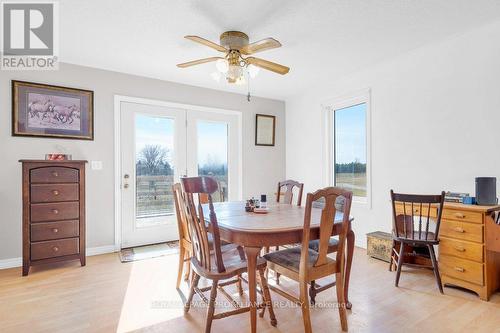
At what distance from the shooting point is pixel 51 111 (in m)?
3.18

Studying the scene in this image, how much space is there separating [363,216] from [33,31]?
13.9ft

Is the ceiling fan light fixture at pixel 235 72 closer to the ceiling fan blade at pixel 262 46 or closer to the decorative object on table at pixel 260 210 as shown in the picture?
the ceiling fan blade at pixel 262 46

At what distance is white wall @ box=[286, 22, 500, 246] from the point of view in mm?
2525

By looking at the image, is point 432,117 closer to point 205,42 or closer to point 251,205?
point 251,205

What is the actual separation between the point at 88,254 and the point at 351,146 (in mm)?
3809

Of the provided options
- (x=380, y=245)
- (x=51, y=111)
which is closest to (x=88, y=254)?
(x=51, y=111)

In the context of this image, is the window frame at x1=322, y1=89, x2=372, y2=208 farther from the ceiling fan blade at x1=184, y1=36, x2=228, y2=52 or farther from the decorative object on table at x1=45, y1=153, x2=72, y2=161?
the decorative object on table at x1=45, y1=153, x2=72, y2=161

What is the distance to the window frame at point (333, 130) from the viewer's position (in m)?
3.59

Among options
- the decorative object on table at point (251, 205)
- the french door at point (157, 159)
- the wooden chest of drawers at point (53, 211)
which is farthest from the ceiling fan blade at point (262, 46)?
the wooden chest of drawers at point (53, 211)

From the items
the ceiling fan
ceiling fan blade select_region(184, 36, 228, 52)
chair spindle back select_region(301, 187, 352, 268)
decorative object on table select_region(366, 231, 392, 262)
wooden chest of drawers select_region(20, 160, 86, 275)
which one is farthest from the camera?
decorative object on table select_region(366, 231, 392, 262)

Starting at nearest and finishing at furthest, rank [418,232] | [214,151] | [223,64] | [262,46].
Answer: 1. [262,46]
2. [223,64]
3. [418,232]
4. [214,151]

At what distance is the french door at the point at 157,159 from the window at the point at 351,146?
181cm
